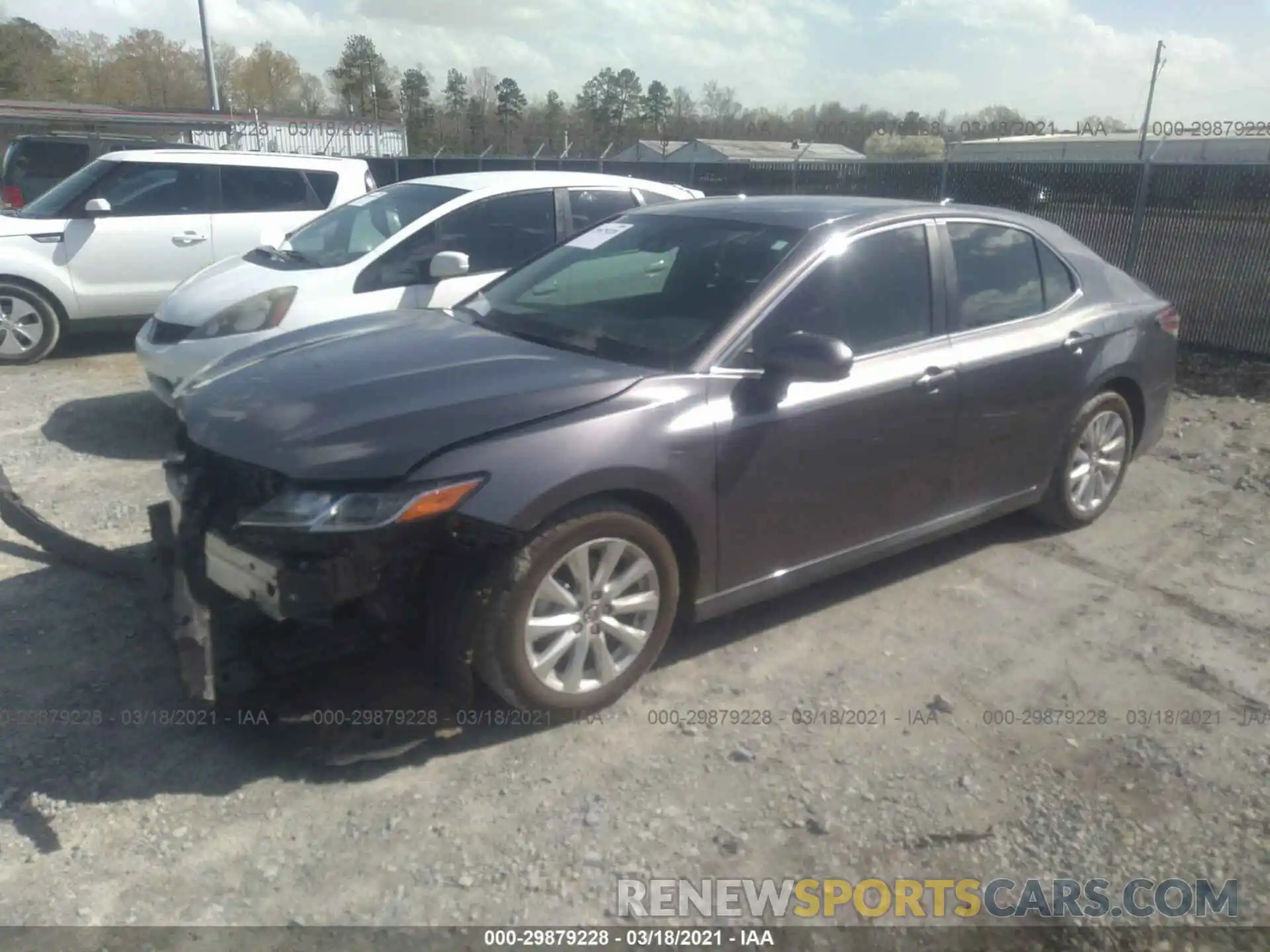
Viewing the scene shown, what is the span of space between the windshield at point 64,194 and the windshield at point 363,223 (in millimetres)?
2842

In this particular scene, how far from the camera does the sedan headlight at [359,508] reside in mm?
3170

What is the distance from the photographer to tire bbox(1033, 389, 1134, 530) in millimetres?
5250

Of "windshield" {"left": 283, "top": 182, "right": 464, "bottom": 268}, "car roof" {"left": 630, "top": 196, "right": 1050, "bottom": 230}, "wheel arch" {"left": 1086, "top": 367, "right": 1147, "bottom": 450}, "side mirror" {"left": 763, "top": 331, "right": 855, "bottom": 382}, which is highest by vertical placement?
"car roof" {"left": 630, "top": 196, "right": 1050, "bottom": 230}

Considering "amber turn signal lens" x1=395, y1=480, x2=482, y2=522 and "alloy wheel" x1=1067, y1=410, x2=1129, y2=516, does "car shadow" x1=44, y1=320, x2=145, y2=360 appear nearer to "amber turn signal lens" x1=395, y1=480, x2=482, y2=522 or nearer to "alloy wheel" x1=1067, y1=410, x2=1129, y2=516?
"amber turn signal lens" x1=395, y1=480, x2=482, y2=522

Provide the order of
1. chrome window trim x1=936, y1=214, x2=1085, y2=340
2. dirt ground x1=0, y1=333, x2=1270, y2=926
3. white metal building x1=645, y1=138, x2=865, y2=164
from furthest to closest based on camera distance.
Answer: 1. white metal building x1=645, y1=138, x2=865, y2=164
2. chrome window trim x1=936, y1=214, x2=1085, y2=340
3. dirt ground x1=0, y1=333, x2=1270, y2=926

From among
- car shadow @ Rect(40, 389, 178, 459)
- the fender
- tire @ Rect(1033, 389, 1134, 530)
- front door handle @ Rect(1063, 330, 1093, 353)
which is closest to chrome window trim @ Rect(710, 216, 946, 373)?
front door handle @ Rect(1063, 330, 1093, 353)

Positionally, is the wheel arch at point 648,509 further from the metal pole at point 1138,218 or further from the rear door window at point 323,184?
the metal pole at point 1138,218

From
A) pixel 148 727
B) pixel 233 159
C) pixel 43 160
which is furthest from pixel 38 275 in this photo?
pixel 148 727

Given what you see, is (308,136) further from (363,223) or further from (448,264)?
(448,264)

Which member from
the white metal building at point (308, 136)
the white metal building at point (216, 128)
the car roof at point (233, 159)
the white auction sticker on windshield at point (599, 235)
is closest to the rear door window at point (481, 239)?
the white auction sticker on windshield at point (599, 235)

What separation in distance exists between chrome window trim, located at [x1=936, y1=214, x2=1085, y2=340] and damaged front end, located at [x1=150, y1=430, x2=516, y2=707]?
94.9 inches

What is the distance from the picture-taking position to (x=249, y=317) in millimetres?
6484

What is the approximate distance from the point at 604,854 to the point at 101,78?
67880mm

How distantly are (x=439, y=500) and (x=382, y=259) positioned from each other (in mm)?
3934
